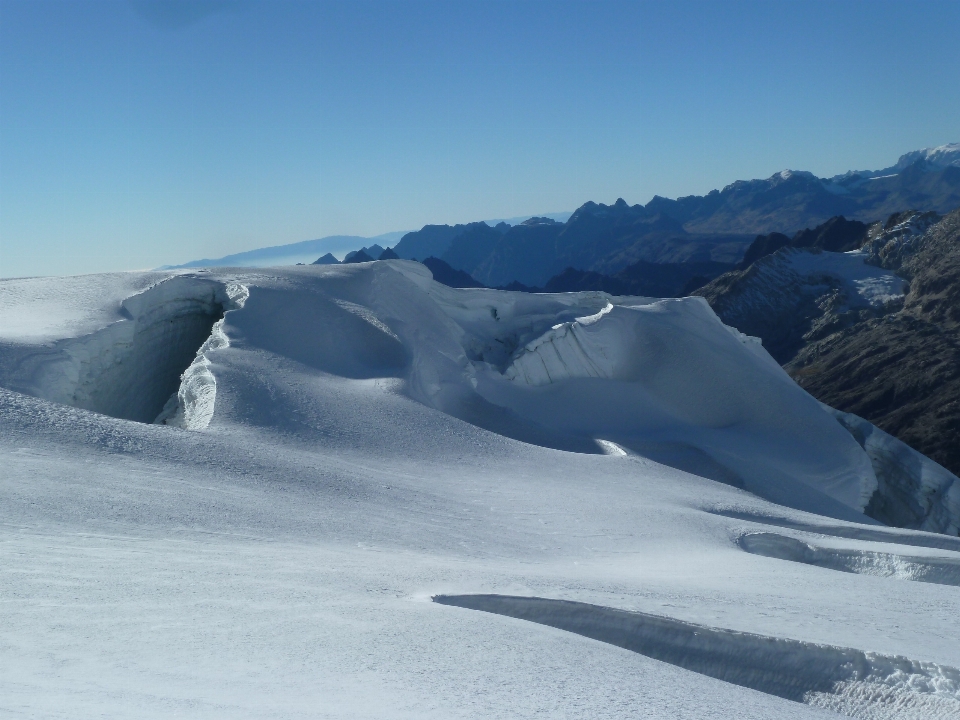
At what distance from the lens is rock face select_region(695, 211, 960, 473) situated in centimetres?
4025

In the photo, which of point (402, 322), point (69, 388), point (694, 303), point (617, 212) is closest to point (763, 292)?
point (694, 303)

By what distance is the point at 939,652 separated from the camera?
4.45 m

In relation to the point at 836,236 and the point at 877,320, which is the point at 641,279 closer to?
the point at 836,236

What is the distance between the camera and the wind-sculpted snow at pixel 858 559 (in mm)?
7461

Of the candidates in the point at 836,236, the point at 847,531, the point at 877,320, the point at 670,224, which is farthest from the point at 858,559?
the point at 670,224

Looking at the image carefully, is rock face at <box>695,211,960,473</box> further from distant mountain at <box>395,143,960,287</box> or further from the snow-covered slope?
distant mountain at <box>395,143,960,287</box>

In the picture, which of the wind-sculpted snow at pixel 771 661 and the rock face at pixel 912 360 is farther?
the rock face at pixel 912 360

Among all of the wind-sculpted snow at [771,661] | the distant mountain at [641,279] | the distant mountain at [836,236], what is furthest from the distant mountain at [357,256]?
the wind-sculpted snow at [771,661]

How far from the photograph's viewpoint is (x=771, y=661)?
4.37 meters

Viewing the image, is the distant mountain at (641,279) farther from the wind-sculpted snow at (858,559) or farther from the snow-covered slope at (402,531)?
the wind-sculpted snow at (858,559)

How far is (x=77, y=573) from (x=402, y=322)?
10.7 m

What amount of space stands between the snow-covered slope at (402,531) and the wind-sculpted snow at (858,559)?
3 cm

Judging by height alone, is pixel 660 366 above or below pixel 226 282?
below

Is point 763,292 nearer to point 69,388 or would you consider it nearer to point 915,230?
point 915,230
